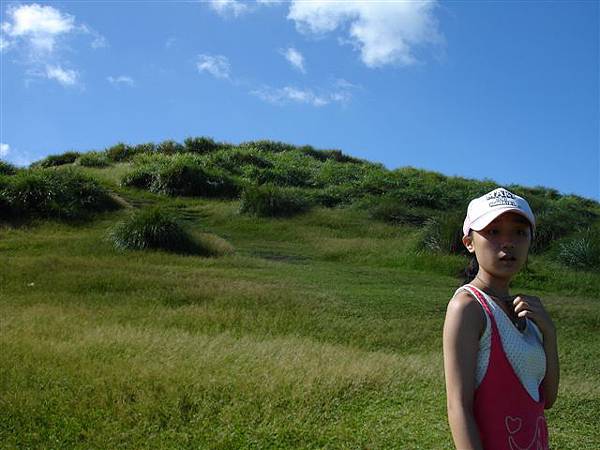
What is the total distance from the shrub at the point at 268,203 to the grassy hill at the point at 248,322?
0.11ft

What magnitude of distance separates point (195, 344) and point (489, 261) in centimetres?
384

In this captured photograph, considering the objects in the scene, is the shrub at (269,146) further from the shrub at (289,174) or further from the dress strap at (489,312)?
the dress strap at (489,312)

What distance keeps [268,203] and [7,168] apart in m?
6.81

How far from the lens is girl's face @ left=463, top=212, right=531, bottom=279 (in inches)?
85.6

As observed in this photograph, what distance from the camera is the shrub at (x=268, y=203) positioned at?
46.0 ft

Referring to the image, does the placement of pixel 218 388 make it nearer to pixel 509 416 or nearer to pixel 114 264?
pixel 509 416

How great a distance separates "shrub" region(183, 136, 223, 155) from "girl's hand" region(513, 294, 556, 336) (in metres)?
20.8

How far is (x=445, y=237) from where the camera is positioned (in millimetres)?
11242

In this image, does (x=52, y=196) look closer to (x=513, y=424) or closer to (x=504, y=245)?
(x=504, y=245)

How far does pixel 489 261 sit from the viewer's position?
7.18ft

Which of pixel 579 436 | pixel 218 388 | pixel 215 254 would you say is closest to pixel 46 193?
pixel 215 254

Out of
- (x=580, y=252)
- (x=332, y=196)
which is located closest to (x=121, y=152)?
(x=332, y=196)

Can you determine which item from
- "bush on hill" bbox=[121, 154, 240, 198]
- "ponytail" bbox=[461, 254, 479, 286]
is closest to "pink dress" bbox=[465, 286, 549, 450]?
"ponytail" bbox=[461, 254, 479, 286]

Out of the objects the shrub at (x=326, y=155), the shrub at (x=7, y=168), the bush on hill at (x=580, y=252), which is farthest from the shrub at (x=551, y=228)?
the shrub at (x=7, y=168)
